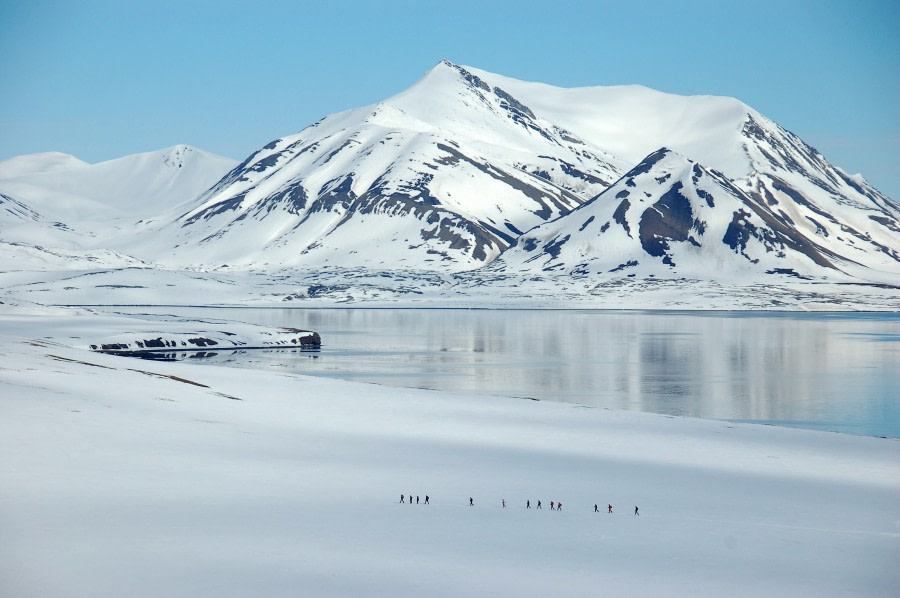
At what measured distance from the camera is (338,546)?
2234 centimetres

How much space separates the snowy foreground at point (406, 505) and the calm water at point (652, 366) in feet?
35.7

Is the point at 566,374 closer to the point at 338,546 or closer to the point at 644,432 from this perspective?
the point at 644,432

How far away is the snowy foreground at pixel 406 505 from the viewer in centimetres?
2056

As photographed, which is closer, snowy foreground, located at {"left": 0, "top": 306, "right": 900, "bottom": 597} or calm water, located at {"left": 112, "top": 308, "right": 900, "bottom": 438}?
snowy foreground, located at {"left": 0, "top": 306, "right": 900, "bottom": 597}

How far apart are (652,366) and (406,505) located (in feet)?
169

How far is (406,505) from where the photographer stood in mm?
26391

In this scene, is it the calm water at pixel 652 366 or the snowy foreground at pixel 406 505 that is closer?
the snowy foreground at pixel 406 505

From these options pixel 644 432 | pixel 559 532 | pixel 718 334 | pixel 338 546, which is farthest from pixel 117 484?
pixel 718 334

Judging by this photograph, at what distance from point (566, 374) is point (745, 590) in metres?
49.2

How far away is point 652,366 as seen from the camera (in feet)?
249

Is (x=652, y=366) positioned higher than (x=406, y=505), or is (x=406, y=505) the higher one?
(x=652, y=366)

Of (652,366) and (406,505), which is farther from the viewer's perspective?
(652,366)

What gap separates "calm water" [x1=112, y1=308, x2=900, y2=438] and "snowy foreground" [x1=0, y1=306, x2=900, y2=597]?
10867 mm

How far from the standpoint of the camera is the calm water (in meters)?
53.8
